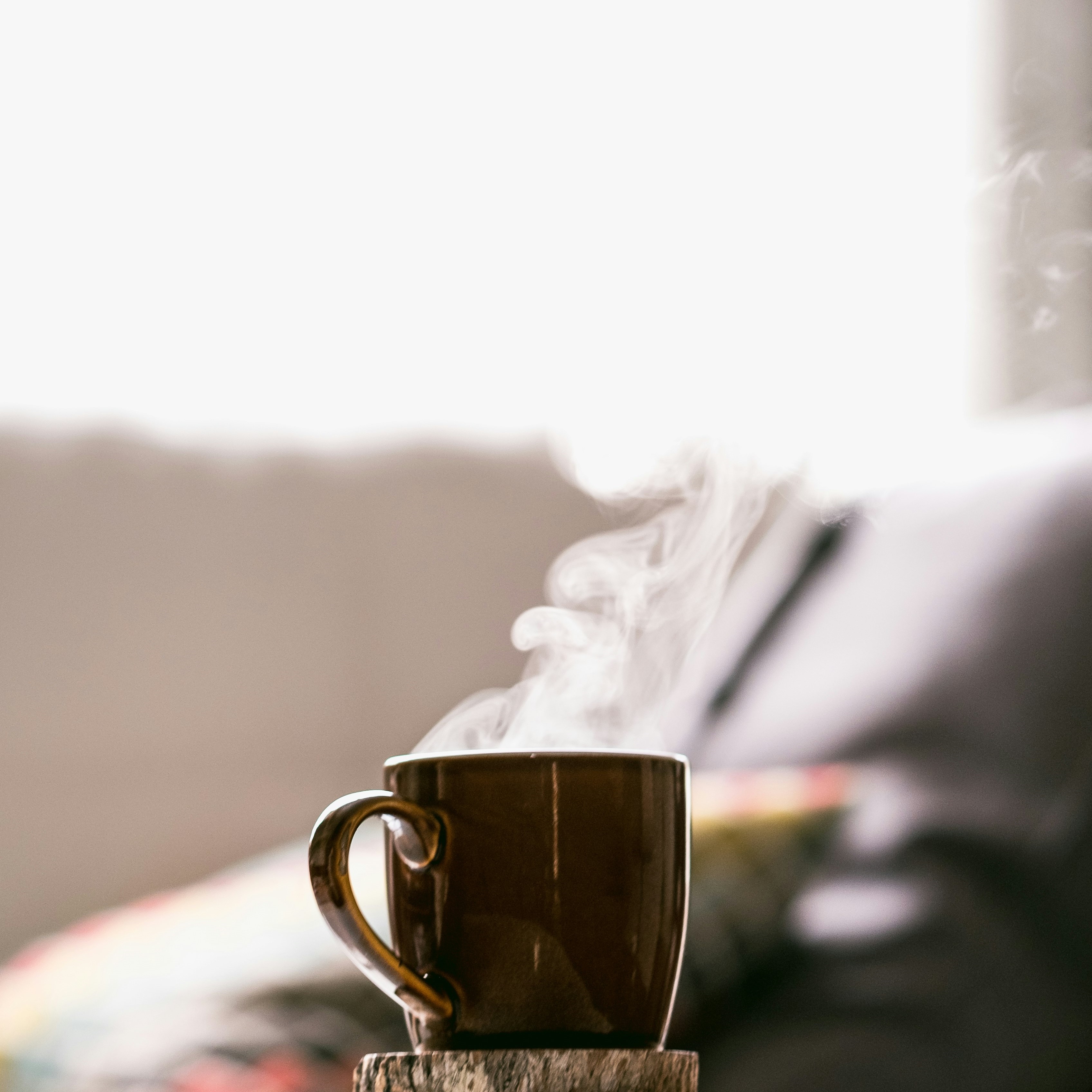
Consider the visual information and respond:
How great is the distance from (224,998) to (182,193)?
1241 mm

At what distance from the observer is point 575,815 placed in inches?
18.9

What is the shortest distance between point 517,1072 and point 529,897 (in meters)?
0.06

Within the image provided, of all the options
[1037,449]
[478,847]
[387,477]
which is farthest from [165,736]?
[478,847]

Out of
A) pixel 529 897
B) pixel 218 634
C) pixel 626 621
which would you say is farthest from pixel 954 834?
pixel 218 634

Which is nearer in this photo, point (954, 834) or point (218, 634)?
point (954, 834)

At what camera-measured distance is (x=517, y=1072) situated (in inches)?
16.8

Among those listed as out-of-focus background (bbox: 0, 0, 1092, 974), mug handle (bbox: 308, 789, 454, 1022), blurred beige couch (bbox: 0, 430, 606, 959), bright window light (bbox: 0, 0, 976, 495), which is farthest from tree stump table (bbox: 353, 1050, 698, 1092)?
bright window light (bbox: 0, 0, 976, 495)

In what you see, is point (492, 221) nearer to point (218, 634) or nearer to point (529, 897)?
point (218, 634)

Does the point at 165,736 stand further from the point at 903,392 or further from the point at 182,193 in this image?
the point at 903,392

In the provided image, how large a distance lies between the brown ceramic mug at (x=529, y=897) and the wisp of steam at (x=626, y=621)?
1.0 inches

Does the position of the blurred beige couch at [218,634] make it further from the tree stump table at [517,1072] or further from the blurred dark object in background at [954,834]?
the tree stump table at [517,1072]

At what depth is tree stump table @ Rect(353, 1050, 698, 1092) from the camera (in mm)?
426

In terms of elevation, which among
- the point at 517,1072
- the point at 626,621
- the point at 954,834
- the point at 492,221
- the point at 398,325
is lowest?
the point at 517,1072

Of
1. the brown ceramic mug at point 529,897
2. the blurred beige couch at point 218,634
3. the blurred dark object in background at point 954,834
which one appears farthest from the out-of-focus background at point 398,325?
the brown ceramic mug at point 529,897
